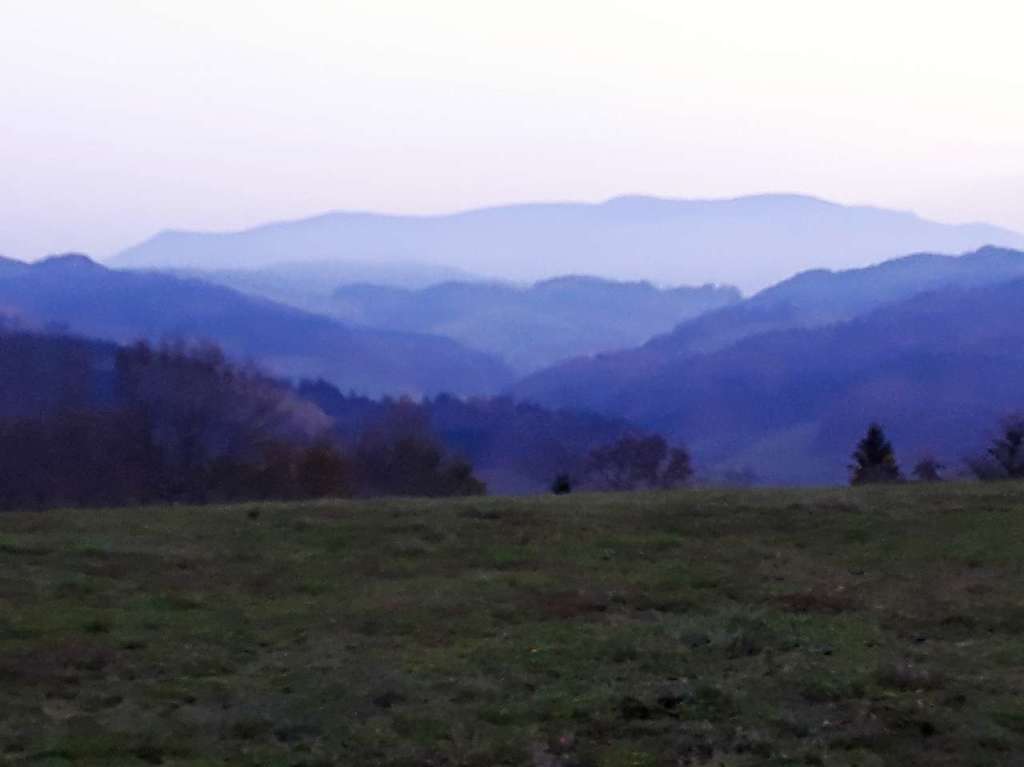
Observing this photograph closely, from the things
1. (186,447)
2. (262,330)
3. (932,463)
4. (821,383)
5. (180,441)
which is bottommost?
(186,447)

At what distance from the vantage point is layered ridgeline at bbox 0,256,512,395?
502 ft

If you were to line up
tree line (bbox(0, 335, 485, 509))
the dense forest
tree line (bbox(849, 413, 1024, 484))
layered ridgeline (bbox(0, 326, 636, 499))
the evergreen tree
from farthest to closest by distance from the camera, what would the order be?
1. layered ridgeline (bbox(0, 326, 636, 499))
2. the dense forest
3. tree line (bbox(0, 335, 485, 509))
4. the evergreen tree
5. tree line (bbox(849, 413, 1024, 484))

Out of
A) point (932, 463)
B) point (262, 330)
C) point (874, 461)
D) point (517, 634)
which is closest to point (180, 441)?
point (874, 461)

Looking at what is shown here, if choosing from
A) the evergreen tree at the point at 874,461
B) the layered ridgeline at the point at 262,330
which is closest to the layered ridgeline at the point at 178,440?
the evergreen tree at the point at 874,461

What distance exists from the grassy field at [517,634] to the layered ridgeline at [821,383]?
3204 inches

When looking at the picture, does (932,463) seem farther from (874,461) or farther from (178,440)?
(178,440)

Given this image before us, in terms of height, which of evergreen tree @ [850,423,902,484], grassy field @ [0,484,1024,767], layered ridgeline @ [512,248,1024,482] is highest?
layered ridgeline @ [512,248,1024,482]

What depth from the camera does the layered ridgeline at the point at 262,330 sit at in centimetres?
15288

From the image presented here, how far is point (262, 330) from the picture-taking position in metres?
167

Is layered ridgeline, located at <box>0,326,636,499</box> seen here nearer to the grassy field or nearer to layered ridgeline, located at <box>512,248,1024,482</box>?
the grassy field

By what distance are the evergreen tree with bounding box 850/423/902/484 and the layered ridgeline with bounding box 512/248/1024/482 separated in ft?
193

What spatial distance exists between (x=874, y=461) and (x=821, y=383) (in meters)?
111

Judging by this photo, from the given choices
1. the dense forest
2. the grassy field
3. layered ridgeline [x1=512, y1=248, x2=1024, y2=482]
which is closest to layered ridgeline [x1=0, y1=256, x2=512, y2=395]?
layered ridgeline [x1=512, y1=248, x2=1024, y2=482]

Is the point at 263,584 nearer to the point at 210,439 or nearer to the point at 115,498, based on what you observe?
the point at 115,498
